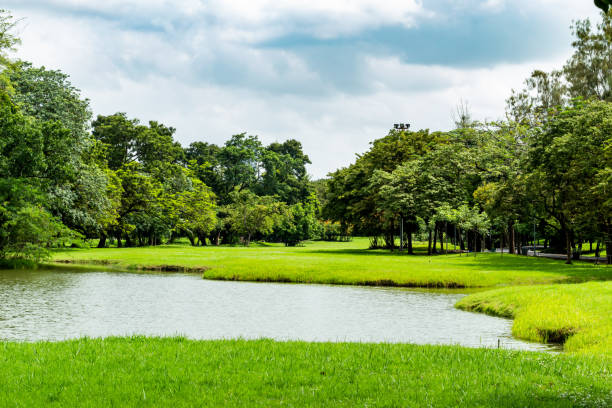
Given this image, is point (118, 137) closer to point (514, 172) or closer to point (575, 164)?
point (514, 172)

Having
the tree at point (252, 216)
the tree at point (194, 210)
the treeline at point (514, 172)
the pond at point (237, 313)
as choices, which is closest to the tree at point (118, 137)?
the tree at point (194, 210)

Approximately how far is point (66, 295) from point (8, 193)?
17.5m

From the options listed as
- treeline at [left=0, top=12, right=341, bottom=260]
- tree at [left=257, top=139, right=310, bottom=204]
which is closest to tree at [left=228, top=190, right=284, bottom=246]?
treeline at [left=0, top=12, right=341, bottom=260]

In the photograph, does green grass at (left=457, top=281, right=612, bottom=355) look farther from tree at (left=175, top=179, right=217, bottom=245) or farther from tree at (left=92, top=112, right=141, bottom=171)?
tree at (left=92, top=112, right=141, bottom=171)

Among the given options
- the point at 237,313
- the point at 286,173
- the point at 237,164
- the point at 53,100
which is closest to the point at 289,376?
the point at 237,313

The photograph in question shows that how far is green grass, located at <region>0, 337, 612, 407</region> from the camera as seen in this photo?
8680 mm

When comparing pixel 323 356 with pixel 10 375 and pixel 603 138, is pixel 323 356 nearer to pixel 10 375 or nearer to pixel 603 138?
pixel 10 375

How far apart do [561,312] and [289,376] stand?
566 inches

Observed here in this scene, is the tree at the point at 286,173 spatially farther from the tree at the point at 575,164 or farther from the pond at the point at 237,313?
the pond at the point at 237,313

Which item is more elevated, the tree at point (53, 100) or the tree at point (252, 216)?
the tree at point (53, 100)

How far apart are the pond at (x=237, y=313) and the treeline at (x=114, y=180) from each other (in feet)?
35.8

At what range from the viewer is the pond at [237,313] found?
1950 centimetres

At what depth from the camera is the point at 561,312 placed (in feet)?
67.1

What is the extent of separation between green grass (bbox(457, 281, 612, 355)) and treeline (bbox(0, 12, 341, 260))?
1379 inches
